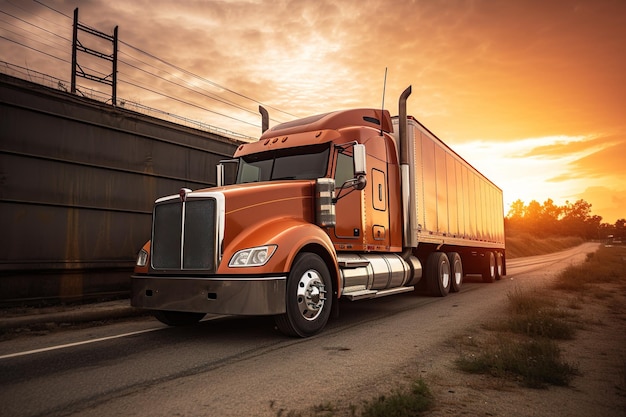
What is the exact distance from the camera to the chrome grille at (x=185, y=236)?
224 inches

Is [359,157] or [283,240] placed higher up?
[359,157]

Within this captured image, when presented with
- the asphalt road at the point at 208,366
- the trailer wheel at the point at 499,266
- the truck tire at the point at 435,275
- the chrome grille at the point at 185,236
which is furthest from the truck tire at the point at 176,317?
the trailer wheel at the point at 499,266

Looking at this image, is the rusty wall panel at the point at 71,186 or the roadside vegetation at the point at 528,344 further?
the rusty wall panel at the point at 71,186

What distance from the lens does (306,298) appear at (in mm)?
5887

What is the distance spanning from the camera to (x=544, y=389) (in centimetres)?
366

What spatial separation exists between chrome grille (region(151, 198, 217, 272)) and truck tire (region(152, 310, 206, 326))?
39.9 inches

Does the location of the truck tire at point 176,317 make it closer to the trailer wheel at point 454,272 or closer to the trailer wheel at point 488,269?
the trailer wheel at point 454,272

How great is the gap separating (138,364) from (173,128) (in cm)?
828

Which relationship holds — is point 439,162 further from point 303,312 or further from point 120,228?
point 120,228

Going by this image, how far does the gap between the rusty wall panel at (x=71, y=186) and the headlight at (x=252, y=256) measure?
553cm

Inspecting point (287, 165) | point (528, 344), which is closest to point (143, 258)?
point (287, 165)

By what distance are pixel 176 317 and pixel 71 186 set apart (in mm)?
4510

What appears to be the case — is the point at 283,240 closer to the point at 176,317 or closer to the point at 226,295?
the point at 226,295

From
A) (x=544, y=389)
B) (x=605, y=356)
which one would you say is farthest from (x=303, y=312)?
(x=605, y=356)
